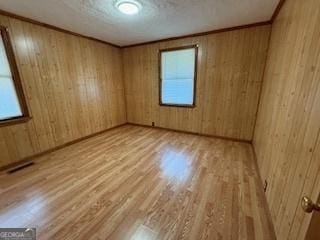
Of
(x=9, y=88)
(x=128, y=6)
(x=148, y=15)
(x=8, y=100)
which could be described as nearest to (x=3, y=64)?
(x=9, y=88)

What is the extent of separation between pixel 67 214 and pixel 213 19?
140 inches

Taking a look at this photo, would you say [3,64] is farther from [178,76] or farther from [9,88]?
[178,76]

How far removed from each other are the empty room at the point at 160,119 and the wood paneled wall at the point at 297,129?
14 mm

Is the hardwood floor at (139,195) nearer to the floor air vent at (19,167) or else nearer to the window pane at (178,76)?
the floor air vent at (19,167)

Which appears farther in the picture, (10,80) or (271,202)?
(10,80)

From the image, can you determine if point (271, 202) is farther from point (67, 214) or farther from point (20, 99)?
point (20, 99)

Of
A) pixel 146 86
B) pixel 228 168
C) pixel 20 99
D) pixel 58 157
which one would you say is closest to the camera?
pixel 228 168

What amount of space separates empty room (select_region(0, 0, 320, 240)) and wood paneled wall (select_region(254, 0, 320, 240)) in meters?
0.01

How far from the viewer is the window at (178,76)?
3686mm

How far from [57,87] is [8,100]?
81 centimetres

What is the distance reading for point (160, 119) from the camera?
4.48m

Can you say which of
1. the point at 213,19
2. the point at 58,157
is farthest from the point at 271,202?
the point at 58,157

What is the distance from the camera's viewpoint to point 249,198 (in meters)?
1.83

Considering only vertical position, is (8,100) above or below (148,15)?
below
